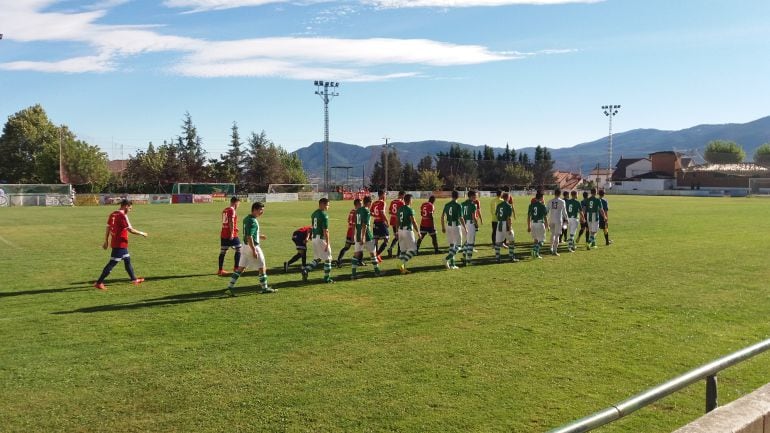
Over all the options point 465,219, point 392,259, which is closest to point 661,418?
point 465,219

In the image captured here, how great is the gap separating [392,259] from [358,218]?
373 cm

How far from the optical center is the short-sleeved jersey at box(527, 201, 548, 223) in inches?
686

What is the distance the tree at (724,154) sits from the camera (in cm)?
15450

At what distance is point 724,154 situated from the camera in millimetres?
156000

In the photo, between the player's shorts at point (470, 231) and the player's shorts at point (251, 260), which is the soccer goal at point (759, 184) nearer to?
the player's shorts at point (470, 231)

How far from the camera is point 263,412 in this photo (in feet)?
19.8

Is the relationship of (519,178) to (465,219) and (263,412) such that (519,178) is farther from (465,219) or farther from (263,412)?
(263,412)

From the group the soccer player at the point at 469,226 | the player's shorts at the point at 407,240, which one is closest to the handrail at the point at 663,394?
the player's shorts at the point at 407,240

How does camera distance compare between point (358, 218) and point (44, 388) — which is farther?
point (358, 218)

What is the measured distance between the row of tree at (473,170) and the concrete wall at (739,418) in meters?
99.8

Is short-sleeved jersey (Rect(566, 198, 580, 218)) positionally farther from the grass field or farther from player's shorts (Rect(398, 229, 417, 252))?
player's shorts (Rect(398, 229, 417, 252))

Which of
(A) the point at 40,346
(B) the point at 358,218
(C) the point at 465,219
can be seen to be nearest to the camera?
(A) the point at 40,346

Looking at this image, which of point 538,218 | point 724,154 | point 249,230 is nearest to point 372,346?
point 249,230

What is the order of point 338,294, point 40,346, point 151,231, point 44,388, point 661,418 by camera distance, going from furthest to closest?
point 151,231 → point 338,294 → point 40,346 → point 44,388 → point 661,418
